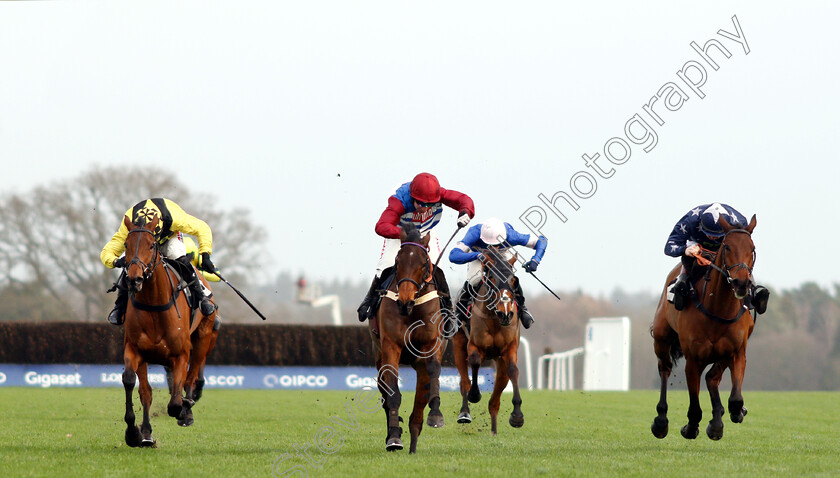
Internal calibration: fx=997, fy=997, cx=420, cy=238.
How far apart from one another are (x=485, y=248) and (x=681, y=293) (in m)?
3.38

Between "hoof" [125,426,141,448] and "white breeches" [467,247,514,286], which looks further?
"white breeches" [467,247,514,286]

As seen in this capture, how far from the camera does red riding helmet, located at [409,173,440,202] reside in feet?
28.3

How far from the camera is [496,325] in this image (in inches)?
440

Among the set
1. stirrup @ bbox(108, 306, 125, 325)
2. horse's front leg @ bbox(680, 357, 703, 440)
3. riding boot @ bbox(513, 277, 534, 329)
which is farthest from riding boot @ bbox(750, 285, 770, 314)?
stirrup @ bbox(108, 306, 125, 325)

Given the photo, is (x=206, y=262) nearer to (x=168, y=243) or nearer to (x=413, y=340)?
(x=168, y=243)

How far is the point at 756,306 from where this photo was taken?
27.6ft

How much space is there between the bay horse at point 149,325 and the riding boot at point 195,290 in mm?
336

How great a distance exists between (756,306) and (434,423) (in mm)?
3218

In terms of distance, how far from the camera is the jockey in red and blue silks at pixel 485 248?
38.5 ft

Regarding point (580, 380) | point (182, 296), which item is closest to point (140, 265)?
point (182, 296)

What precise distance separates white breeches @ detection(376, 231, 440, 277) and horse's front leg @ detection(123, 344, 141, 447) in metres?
Answer: 2.37

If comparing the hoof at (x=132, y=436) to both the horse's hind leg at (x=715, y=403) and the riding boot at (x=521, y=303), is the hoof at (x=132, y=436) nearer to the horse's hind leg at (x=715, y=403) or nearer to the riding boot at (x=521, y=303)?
the riding boot at (x=521, y=303)

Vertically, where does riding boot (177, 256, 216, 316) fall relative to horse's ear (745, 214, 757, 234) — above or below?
below

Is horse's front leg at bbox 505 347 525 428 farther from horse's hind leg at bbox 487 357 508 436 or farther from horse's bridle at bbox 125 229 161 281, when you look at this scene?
horse's bridle at bbox 125 229 161 281
